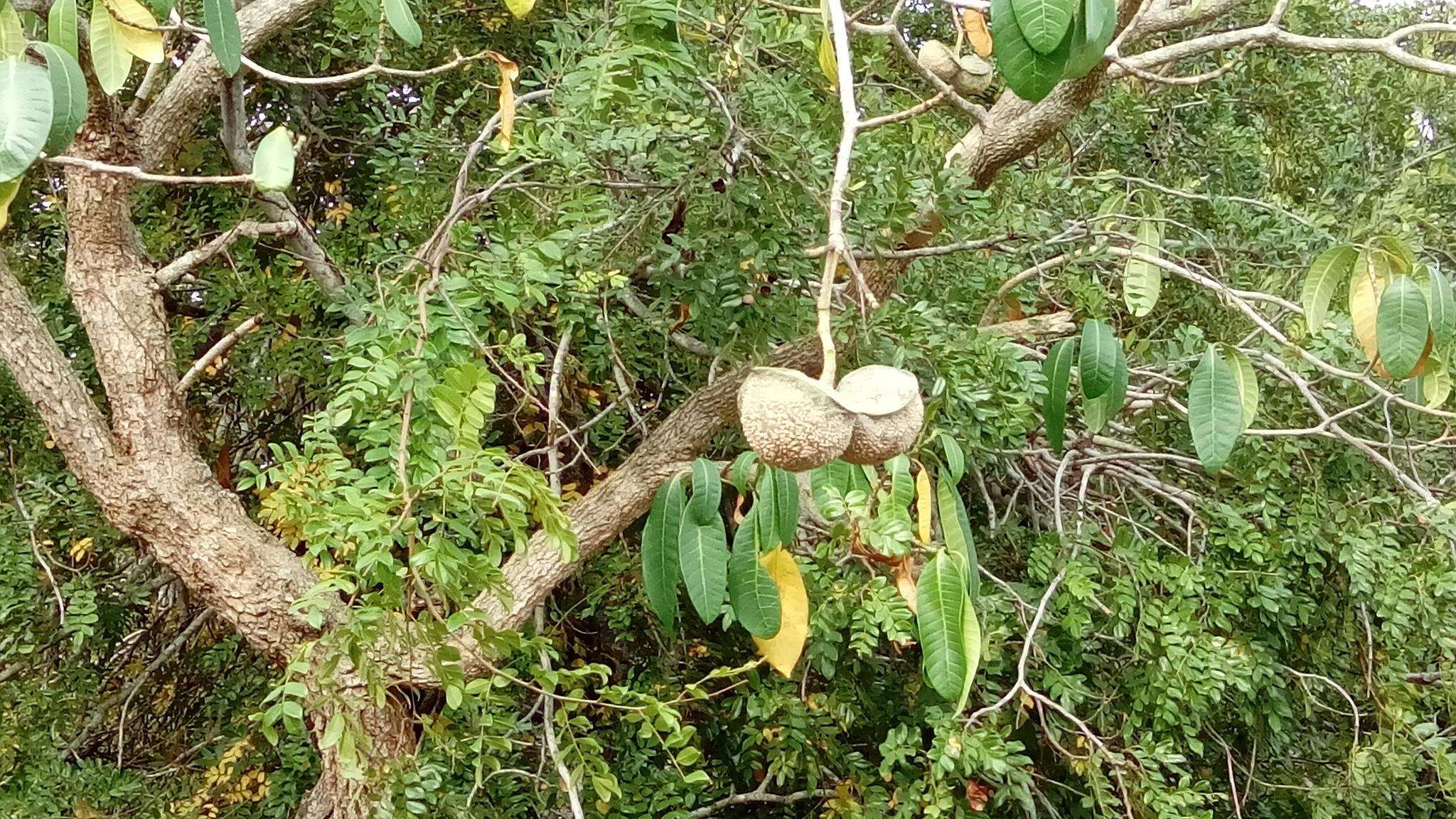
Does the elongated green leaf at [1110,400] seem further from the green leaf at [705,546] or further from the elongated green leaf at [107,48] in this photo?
the elongated green leaf at [107,48]

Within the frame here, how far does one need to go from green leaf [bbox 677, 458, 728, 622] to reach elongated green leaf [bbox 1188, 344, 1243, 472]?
20.8 inches

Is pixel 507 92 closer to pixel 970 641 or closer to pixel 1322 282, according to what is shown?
pixel 970 641

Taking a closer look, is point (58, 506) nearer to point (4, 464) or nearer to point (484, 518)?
point (4, 464)

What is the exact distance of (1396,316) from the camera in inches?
39.0

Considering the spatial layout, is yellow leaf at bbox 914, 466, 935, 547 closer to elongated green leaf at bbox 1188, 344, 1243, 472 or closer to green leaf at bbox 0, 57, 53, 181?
elongated green leaf at bbox 1188, 344, 1243, 472

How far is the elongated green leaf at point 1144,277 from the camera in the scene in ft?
4.45

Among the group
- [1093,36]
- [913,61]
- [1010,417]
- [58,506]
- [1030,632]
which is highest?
[1093,36]

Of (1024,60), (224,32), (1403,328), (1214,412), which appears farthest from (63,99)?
(1403,328)

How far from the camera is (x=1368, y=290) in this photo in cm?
108

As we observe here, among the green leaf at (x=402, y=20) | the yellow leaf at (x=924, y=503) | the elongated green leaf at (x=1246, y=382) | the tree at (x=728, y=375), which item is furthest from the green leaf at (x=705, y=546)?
the elongated green leaf at (x=1246, y=382)

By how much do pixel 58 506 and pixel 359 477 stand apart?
1365mm

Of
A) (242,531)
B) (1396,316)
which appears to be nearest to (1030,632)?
(1396,316)

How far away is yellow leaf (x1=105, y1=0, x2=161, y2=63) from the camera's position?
98 centimetres

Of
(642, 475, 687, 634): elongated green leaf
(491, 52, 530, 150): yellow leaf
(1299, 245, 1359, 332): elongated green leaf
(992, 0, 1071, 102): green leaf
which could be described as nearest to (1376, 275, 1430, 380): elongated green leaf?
(1299, 245, 1359, 332): elongated green leaf
